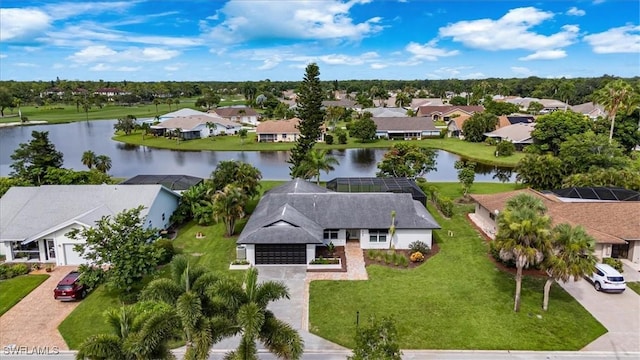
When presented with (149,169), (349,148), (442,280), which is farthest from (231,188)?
(349,148)

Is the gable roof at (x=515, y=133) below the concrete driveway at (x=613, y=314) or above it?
above

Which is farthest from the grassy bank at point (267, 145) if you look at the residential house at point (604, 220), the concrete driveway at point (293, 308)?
the concrete driveway at point (293, 308)

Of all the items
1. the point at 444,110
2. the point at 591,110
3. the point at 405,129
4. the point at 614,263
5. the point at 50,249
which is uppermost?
the point at 591,110

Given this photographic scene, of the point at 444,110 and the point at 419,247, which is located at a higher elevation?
the point at 444,110

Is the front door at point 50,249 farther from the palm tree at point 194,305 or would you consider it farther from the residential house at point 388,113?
the residential house at point 388,113

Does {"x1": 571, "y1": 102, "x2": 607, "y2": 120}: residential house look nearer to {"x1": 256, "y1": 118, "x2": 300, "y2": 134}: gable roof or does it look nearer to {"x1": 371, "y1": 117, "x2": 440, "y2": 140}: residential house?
{"x1": 371, "y1": 117, "x2": 440, "y2": 140}: residential house

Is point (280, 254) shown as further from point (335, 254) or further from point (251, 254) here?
point (335, 254)

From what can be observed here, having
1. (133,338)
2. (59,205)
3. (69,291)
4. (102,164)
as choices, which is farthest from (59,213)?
(102,164)
